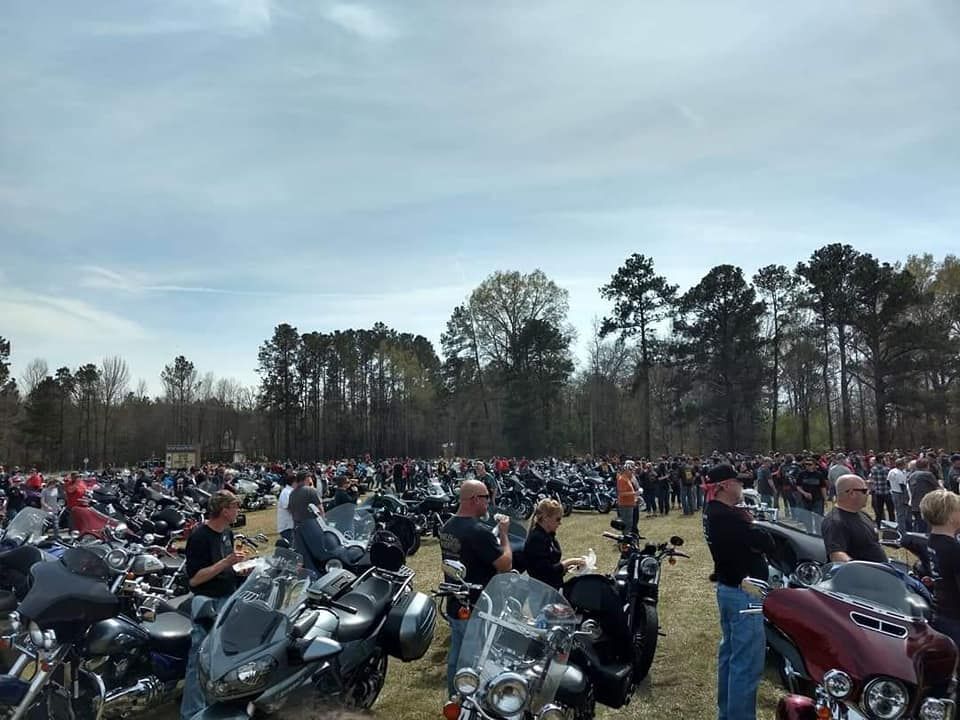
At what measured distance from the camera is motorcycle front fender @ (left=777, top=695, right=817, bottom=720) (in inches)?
140

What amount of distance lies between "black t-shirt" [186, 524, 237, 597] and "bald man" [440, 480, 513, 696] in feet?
5.24

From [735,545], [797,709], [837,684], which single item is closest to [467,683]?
[837,684]

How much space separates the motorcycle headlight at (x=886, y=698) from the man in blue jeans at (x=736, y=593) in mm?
1542

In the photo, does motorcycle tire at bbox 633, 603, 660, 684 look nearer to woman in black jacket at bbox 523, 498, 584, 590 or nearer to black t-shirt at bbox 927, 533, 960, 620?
woman in black jacket at bbox 523, 498, 584, 590

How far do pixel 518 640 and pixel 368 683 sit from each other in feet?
6.67

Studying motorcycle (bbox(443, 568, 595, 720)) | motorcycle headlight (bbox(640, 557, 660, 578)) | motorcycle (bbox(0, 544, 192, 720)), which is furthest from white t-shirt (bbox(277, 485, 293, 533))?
motorcycle (bbox(443, 568, 595, 720))

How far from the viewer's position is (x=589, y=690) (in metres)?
4.01

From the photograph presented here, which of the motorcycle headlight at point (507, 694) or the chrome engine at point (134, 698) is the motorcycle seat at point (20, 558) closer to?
the chrome engine at point (134, 698)

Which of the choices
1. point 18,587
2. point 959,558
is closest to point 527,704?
point 959,558

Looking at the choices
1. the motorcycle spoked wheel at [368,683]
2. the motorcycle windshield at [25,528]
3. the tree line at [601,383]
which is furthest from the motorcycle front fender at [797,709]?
the tree line at [601,383]

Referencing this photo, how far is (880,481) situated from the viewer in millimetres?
16328

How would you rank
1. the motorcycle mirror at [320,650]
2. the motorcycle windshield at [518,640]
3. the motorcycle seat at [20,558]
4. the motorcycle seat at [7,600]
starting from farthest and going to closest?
the motorcycle seat at [20,558] → the motorcycle seat at [7,600] → the motorcycle mirror at [320,650] → the motorcycle windshield at [518,640]

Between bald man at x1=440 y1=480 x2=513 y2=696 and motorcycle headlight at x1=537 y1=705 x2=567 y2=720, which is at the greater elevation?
bald man at x1=440 y1=480 x2=513 y2=696

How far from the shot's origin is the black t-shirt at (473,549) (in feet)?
16.5
